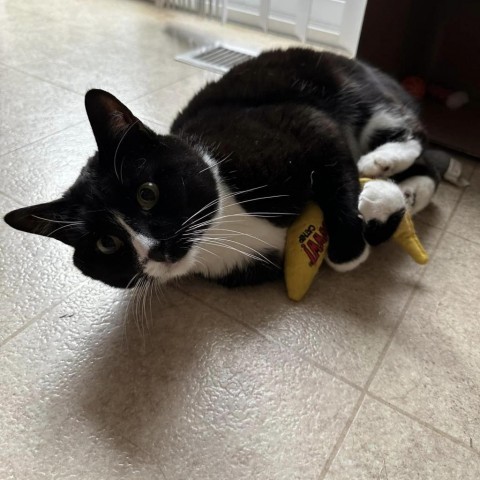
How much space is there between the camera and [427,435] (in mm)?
819

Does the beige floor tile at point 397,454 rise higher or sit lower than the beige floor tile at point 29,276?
higher

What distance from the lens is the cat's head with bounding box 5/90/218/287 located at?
0.85 meters

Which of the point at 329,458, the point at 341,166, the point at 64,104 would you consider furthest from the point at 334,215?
the point at 64,104

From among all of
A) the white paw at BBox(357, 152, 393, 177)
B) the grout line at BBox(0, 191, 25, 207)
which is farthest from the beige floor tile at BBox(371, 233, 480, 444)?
the grout line at BBox(0, 191, 25, 207)

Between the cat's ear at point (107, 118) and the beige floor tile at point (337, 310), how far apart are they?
392 mm

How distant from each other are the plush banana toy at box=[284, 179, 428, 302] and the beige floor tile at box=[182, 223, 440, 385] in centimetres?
4

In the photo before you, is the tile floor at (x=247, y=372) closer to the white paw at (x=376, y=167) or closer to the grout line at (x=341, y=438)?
the grout line at (x=341, y=438)

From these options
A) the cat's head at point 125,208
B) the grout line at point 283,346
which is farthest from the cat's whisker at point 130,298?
the grout line at point 283,346

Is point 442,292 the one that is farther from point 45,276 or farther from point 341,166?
point 45,276

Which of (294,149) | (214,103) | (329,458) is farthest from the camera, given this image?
(214,103)

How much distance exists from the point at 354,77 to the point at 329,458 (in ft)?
3.49

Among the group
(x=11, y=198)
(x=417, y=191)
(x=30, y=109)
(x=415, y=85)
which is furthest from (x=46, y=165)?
(x=415, y=85)

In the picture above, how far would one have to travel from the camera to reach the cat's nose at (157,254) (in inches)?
32.9

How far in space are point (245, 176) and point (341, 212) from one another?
24cm
